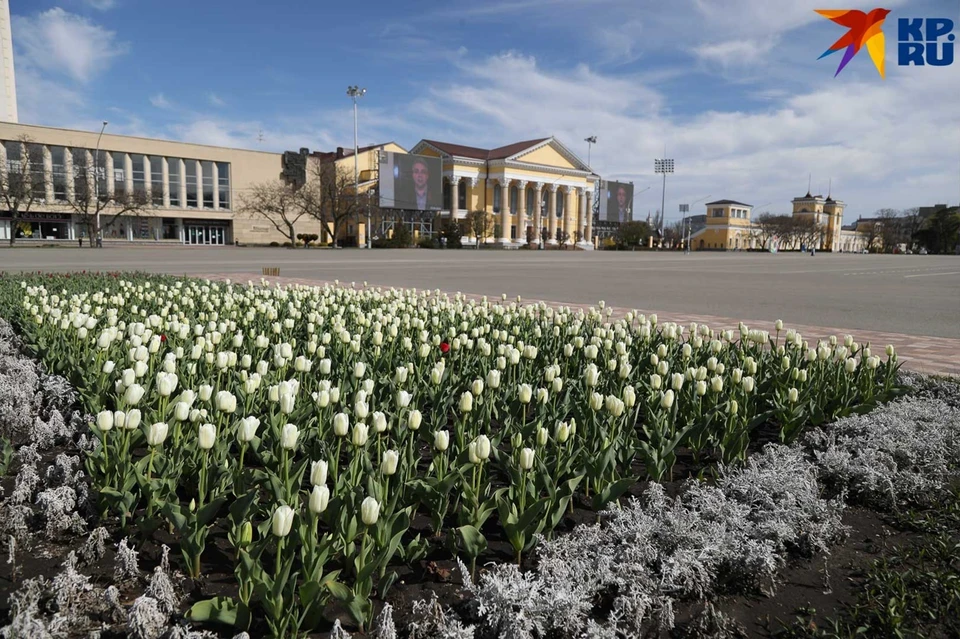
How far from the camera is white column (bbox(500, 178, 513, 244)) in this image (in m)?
92.5

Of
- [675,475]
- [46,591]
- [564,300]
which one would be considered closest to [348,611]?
[46,591]

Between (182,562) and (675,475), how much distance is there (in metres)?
2.84

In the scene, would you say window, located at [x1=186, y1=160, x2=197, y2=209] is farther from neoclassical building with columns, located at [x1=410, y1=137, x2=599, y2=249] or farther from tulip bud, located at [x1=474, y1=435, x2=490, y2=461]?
tulip bud, located at [x1=474, y1=435, x2=490, y2=461]

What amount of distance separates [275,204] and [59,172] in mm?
20262

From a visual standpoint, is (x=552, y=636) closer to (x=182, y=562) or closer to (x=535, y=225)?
(x=182, y=562)

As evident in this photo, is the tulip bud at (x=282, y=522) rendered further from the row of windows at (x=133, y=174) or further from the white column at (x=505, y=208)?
the white column at (x=505, y=208)

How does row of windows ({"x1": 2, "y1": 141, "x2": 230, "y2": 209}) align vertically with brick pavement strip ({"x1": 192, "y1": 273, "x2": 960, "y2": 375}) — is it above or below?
above

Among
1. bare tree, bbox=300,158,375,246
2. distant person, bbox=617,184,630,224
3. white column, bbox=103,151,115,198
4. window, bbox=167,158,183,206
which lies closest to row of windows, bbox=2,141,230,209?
window, bbox=167,158,183,206

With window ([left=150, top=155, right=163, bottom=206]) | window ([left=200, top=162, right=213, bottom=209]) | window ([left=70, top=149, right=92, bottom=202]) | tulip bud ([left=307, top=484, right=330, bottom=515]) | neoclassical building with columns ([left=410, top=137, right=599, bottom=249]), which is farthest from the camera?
neoclassical building with columns ([left=410, top=137, right=599, bottom=249])

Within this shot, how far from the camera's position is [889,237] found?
449 ft

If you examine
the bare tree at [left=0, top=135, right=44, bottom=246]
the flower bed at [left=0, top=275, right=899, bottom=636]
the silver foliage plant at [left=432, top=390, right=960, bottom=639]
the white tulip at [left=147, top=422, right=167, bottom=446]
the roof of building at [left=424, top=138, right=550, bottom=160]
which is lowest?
the silver foliage plant at [left=432, top=390, right=960, bottom=639]

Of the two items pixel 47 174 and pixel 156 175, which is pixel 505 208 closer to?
pixel 156 175

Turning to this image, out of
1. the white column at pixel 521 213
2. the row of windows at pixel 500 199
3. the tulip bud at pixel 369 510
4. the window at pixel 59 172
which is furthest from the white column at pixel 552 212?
the tulip bud at pixel 369 510

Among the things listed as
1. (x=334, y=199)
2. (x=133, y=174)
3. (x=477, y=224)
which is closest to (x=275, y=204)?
(x=334, y=199)
